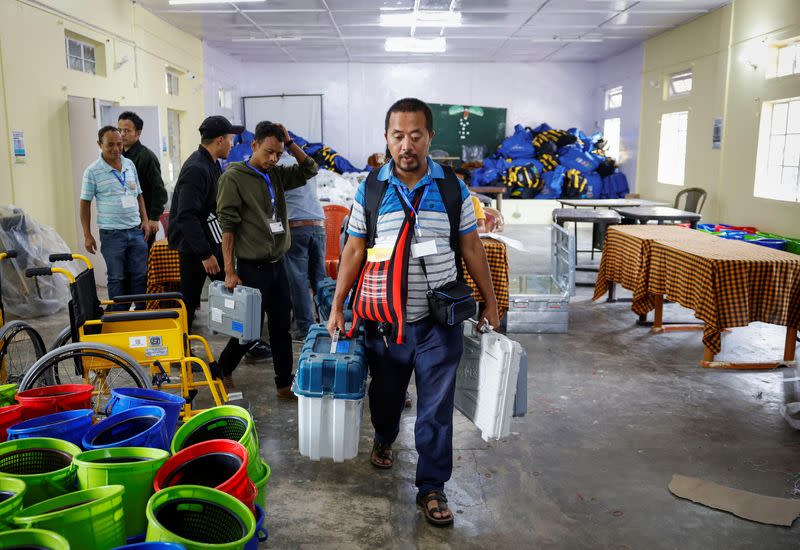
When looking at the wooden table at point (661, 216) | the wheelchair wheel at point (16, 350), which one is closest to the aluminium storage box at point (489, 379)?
the wheelchair wheel at point (16, 350)

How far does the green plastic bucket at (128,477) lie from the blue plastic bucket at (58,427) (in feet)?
0.81

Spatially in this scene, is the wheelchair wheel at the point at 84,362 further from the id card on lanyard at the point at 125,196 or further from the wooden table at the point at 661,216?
the wooden table at the point at 661,216

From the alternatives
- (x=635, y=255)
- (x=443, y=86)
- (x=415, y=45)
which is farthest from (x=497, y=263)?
(x=443, y=86)

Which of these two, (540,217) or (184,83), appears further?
(540,217)

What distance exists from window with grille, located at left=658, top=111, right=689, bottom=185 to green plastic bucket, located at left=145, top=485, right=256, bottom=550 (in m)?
10.7

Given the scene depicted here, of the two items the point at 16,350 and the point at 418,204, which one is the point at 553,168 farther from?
the point at 418,204

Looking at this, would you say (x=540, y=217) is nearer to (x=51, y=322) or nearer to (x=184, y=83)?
(x=184, y=83)

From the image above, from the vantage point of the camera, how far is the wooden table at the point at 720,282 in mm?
4109

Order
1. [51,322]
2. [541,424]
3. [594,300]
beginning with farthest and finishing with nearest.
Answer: [594,300] < [51,322] < [541,424]

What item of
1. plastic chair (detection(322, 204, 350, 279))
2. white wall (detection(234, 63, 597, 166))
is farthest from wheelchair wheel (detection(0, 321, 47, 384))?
white wall (detection(234, 63, 597, 166))

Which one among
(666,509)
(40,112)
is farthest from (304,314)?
(40,112)

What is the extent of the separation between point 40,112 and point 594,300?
5830mm

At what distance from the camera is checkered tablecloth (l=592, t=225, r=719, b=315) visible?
5.11 m

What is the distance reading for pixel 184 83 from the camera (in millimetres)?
10914
